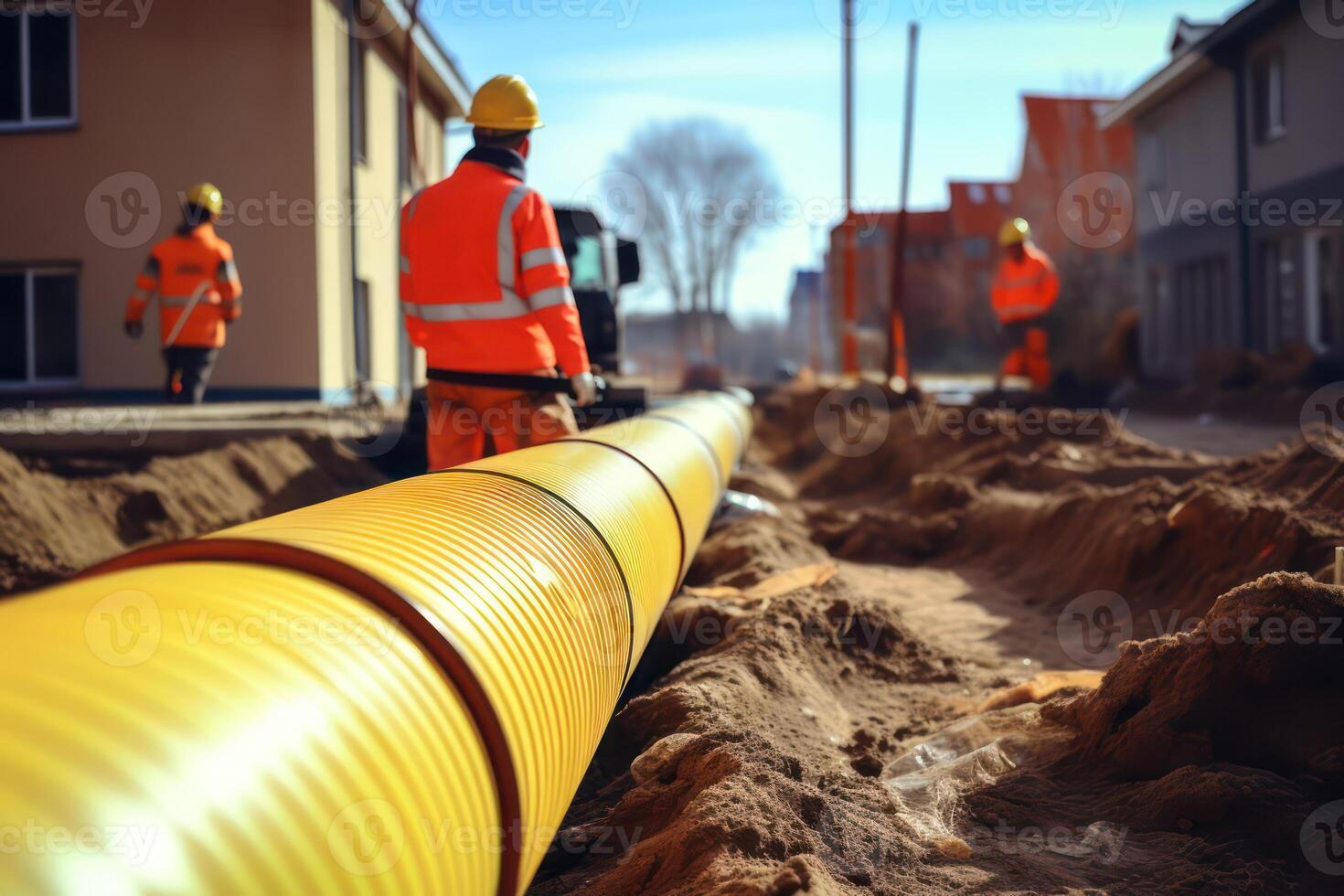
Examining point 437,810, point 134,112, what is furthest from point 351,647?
point 134,112

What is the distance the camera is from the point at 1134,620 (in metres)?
5.59

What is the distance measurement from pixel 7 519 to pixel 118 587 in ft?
17.3

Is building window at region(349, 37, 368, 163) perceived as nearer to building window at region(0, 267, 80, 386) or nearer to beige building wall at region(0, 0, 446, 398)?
beige building wall at region(0, 0, 446, 398)

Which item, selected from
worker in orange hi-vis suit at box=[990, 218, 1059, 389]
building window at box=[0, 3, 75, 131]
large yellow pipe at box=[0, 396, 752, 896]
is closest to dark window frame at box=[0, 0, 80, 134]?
building window at box=[0, 3, 75, 131]

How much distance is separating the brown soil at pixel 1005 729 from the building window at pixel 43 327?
10449 millimetres

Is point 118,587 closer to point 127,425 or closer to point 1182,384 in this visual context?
point 127,425

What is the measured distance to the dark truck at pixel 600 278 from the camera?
9.52 metres

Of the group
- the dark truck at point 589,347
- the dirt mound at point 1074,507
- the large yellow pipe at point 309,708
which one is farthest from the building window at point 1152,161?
the large yellow pipe at point 309,708

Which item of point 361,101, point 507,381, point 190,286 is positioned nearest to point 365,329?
point 361,101

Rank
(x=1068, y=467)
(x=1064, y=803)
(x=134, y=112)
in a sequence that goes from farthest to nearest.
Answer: (x=134, y=112) → (x=1068, y=467) → (x=1064, y=803)

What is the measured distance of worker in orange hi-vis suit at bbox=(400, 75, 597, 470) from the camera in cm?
483

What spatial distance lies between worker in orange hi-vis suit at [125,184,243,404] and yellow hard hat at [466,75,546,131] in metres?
5.54

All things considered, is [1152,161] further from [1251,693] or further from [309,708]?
[309,708]

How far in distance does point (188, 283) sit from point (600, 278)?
3.55 m
